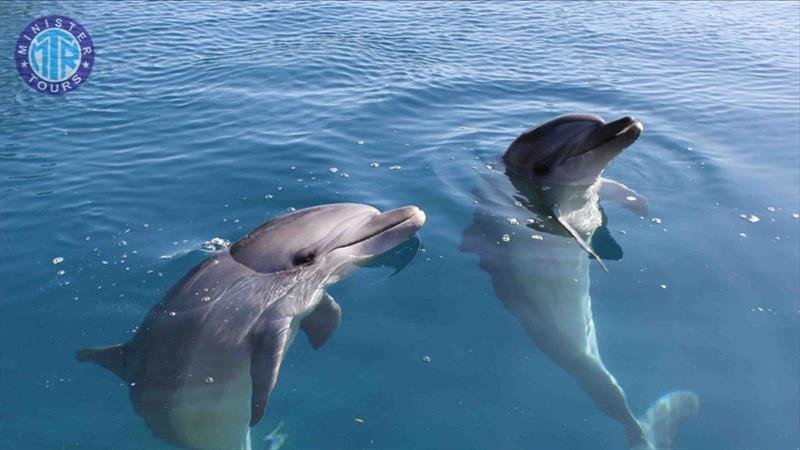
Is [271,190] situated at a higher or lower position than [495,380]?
higher

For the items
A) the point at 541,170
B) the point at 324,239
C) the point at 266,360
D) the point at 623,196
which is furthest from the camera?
the point at 623,196

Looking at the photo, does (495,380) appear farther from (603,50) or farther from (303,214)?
(603,50)

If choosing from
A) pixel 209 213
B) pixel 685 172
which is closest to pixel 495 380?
pixel 209 213

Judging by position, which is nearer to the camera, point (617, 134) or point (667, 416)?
point (667, 416)

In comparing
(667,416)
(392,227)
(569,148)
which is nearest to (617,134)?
(569,148)

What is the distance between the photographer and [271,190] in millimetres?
10844

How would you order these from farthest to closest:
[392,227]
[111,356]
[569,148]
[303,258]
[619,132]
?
[569,148] → [619,132] → [392,227] → [303,258] → [111,356]

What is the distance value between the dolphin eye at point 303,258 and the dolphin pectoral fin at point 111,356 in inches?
70.9

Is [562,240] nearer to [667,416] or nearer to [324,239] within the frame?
[667,416]

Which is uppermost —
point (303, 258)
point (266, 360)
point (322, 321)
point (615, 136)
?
point (615, 136)

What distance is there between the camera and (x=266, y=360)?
271 inches

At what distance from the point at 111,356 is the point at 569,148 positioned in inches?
241

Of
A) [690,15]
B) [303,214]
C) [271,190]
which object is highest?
[303,214]

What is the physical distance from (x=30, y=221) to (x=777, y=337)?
31.0 feet
